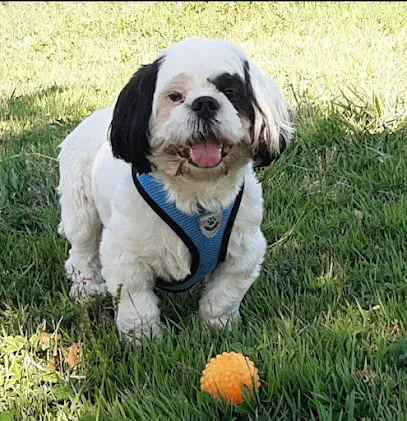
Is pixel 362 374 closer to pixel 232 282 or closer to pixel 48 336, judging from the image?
pixel 232 282

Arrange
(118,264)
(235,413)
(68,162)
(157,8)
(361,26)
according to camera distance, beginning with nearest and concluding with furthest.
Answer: (235,413), (118,264), (68,162), (361,26), (157,8)

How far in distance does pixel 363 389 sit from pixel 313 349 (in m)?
0.30

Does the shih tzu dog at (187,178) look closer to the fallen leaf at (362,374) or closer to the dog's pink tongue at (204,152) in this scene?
the dog's pink tongue at (204,152)

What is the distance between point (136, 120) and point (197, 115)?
0.26 meters

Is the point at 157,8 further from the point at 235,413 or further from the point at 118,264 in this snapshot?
the point at 235,413

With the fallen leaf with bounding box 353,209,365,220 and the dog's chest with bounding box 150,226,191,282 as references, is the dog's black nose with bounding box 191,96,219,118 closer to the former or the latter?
the dog's chest with bounding box 150,226,191,282

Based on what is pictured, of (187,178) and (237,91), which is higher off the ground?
(237,91)

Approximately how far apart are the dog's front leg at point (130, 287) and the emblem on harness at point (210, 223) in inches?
10.7

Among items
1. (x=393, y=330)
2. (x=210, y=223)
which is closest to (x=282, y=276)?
(x=210, y=223)

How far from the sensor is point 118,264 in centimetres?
292

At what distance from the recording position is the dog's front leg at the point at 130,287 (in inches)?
114

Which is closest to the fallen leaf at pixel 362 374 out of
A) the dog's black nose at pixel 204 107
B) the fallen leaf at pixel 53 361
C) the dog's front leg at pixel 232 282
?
the dog's front leg at pixel 232 282

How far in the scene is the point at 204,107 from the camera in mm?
2480

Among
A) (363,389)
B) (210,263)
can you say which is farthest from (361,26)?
(363,389)
